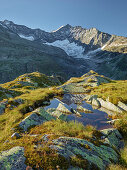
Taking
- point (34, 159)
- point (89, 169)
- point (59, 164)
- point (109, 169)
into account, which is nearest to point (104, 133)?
point (109, 169)

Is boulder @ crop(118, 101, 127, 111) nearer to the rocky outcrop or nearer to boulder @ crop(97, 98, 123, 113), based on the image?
the rocky outcrop

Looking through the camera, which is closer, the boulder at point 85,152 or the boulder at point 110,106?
the boulder at point 85,152

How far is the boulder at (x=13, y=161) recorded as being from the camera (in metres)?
3.24

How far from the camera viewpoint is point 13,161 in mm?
3441

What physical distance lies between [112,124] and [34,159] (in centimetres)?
802

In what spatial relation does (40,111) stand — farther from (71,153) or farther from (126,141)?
(126,141)

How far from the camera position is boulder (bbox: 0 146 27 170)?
324 centimetres

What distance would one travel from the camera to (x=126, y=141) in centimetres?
696

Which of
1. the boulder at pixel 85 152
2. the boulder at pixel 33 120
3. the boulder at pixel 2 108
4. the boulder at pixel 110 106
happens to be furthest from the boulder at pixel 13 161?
the boulder at pixel 110 106

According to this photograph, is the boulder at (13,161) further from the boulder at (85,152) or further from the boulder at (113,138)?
the boulder at (113,138)

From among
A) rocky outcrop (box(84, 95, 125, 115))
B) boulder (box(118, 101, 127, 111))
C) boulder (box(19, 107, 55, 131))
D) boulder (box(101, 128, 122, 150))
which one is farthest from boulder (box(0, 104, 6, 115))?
boulder (box(118, 101, 127, 111))

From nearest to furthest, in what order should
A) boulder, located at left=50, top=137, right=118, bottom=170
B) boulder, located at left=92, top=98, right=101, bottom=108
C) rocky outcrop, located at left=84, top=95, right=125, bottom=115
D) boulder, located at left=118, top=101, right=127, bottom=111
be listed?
1. boulder, located at left=50, top=137, right=118, bottom=170
2. boulder, located at left=118, top=101, right=127, bottom=111
3. rocky outcrop, located at left=84, top=95, right=125, bottom=115
4. boulder, located at left=92, top=98, right=101, bottom=108

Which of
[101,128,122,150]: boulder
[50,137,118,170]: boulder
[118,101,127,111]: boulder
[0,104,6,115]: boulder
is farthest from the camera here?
[118,101,127,111]: boulder

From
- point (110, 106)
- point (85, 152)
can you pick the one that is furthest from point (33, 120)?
point (110, 106)
